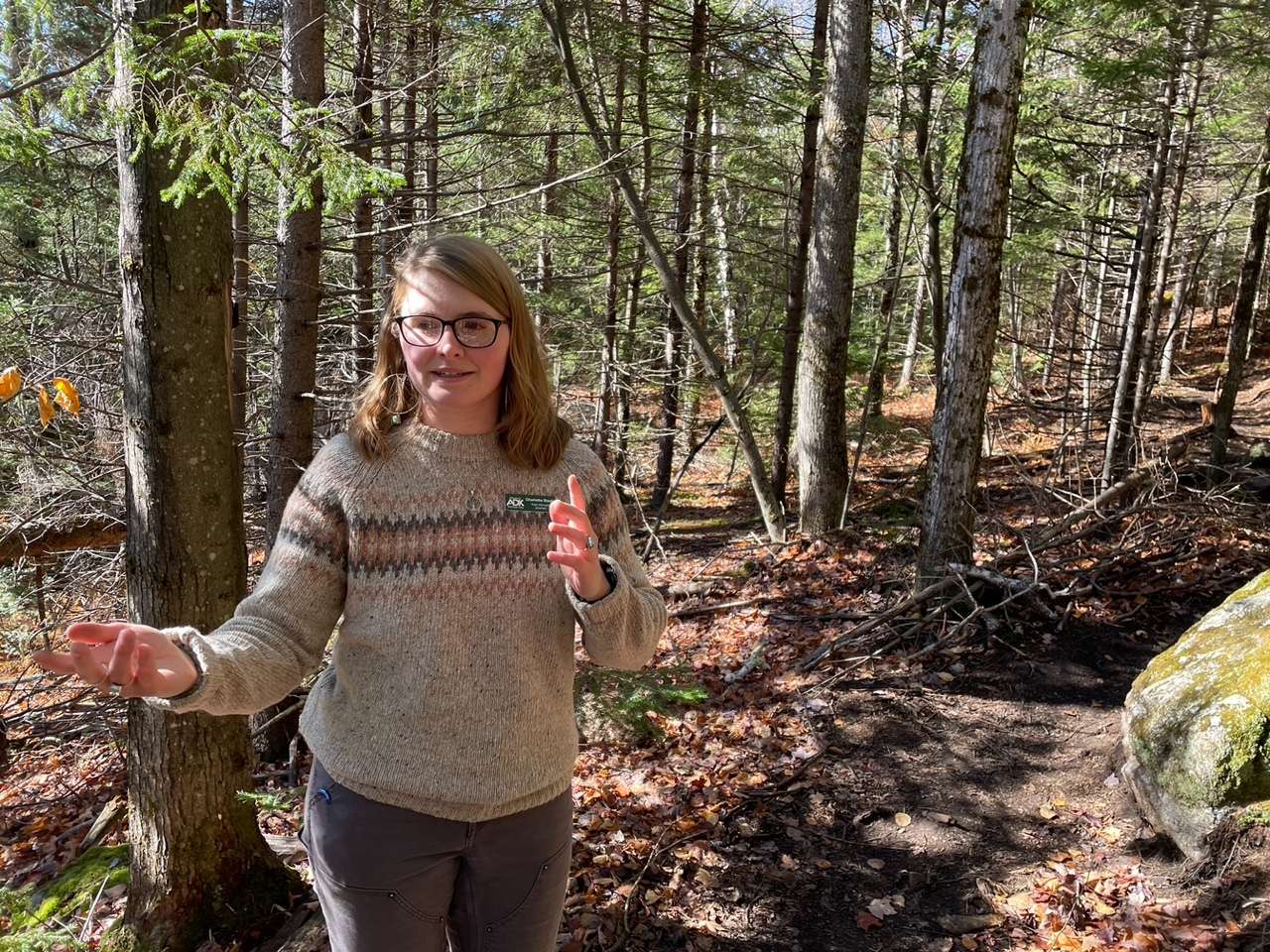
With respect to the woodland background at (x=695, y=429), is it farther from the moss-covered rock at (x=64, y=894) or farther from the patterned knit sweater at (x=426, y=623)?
the patterned knit sweater at (x=426, y=623)

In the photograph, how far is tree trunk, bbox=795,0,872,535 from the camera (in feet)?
28.1

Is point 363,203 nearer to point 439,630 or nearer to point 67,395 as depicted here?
point 67,395

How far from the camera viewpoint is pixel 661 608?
6.57 feet

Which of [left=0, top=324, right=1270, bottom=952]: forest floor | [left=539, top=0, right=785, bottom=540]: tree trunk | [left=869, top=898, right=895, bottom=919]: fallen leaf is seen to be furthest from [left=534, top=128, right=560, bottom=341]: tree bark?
[left=869, top=898, right=895, bottom=919]: fallen leaf

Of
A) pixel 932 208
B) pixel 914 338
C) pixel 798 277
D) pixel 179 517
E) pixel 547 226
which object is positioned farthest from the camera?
pixel 914 338

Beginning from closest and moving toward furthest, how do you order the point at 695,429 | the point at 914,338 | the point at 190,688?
1. the point at 190,688
2. the point at 695,429
3. the point at 914,338

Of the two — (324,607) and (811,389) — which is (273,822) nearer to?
(324,607)

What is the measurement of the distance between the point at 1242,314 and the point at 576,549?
37.5 feet

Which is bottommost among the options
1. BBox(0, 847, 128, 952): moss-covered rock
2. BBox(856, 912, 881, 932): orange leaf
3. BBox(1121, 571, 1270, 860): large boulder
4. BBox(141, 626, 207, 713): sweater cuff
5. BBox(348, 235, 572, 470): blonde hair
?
BBox(0, 847, 128, 952): moss-covered rock

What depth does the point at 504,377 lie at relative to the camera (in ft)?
6.49

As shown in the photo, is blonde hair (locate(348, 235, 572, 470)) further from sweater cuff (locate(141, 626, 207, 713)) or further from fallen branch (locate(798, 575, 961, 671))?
fallen branch (locate(798, 575, 961, 671))

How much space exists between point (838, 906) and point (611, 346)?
28.6 ft

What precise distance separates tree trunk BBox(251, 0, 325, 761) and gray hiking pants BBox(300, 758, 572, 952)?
3.89 meters

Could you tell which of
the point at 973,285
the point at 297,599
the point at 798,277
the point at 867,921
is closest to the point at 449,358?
the point at 297,599
